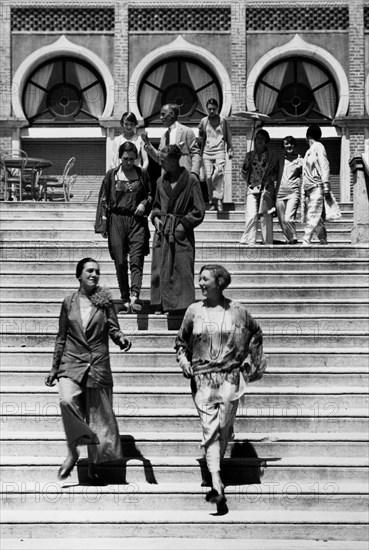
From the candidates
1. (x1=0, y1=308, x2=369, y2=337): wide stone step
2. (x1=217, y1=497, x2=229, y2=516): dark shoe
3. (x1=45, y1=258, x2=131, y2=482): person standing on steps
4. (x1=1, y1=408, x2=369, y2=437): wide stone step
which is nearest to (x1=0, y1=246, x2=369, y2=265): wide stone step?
(x1=0, y1=308, x2=369, y2=337): wide stone step

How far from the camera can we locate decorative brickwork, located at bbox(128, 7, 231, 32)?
2939cm

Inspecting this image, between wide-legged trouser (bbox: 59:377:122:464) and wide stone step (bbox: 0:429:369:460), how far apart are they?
0.49 m

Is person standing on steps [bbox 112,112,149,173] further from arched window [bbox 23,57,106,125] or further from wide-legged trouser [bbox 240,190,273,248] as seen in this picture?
arched window [bbox 23,57,106,125]

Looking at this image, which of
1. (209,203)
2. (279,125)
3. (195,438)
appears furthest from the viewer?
(279,125)

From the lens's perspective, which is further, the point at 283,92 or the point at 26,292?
the point at 283,92

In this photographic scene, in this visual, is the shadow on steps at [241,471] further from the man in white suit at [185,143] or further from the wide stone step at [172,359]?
the man in white suit at [185,143]

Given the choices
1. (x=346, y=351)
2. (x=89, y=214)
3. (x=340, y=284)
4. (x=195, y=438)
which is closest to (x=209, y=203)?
(x=89, y=214)

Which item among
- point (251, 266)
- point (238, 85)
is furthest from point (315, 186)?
point (238, 85)

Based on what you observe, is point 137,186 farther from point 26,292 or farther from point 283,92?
point 283,92

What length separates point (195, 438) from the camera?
38.4 ft

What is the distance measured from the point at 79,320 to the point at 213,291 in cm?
107

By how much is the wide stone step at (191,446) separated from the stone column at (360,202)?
6.59m

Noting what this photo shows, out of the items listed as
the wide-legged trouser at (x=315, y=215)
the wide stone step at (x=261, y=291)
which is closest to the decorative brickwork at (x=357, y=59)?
the wide-legged trouser at (x=315, y=215)

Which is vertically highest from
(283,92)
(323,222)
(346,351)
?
(283,92)
